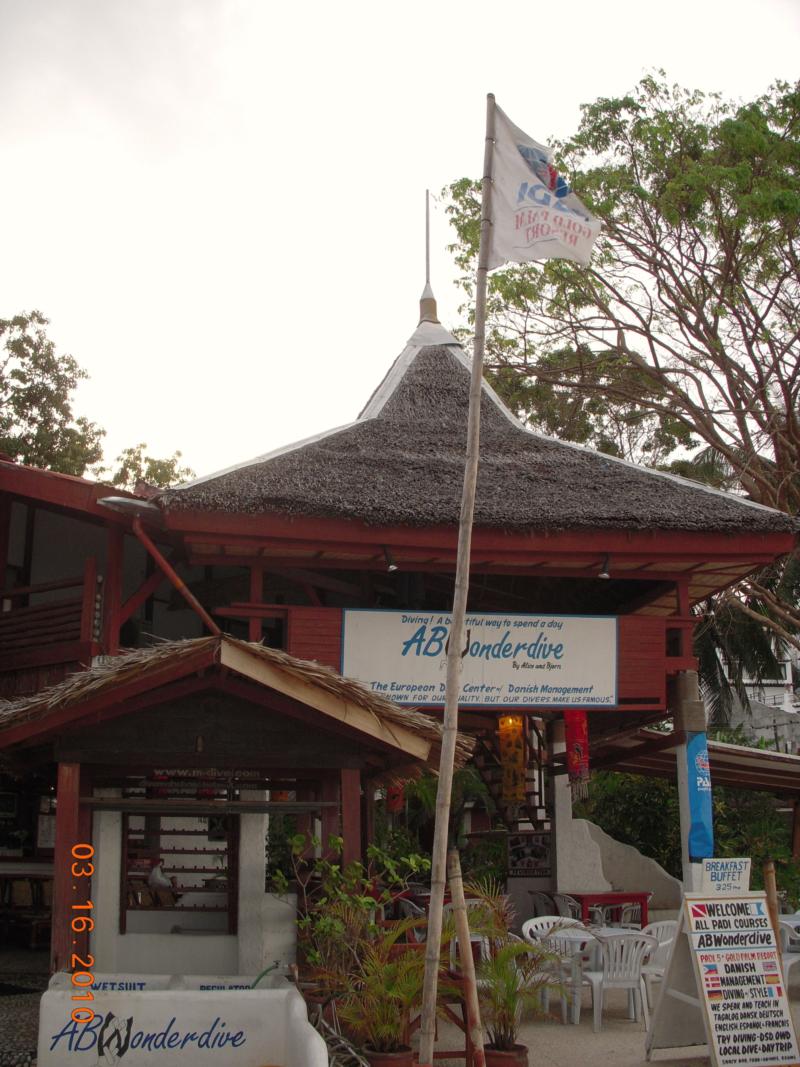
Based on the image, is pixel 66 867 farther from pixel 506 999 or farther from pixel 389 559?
pixel 389 559

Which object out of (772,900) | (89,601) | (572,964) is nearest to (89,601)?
(89,601)

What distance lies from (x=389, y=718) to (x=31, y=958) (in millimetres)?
7094

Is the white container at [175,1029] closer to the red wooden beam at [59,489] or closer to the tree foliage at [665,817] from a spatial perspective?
the red wooden beam at [59,489]

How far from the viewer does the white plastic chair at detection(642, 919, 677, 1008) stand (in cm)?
970

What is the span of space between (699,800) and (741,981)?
4.91 meters

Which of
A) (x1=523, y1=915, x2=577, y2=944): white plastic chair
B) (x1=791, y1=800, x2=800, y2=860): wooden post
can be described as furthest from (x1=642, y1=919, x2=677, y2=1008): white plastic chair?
(x1=791, y1=800, x2=800, y2=860): wooden post

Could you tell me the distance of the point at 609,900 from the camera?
46.8 ft

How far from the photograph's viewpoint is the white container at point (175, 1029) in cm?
640

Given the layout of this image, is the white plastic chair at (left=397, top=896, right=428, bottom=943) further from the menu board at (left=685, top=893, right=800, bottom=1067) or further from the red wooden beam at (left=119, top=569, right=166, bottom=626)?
the red wooden beam at (left=119, top=569, right=166, bottom=626)

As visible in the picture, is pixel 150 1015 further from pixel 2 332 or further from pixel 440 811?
pixel 2 332

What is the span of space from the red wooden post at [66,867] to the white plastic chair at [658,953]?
4753 mm

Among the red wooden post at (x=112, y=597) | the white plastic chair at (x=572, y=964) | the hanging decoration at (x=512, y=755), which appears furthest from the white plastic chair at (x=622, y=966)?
the red wooden post at (x=112, y=597)

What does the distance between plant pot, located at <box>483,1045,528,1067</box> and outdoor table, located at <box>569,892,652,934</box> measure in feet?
23.0

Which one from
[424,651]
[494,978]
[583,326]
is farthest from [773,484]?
[494,978]
